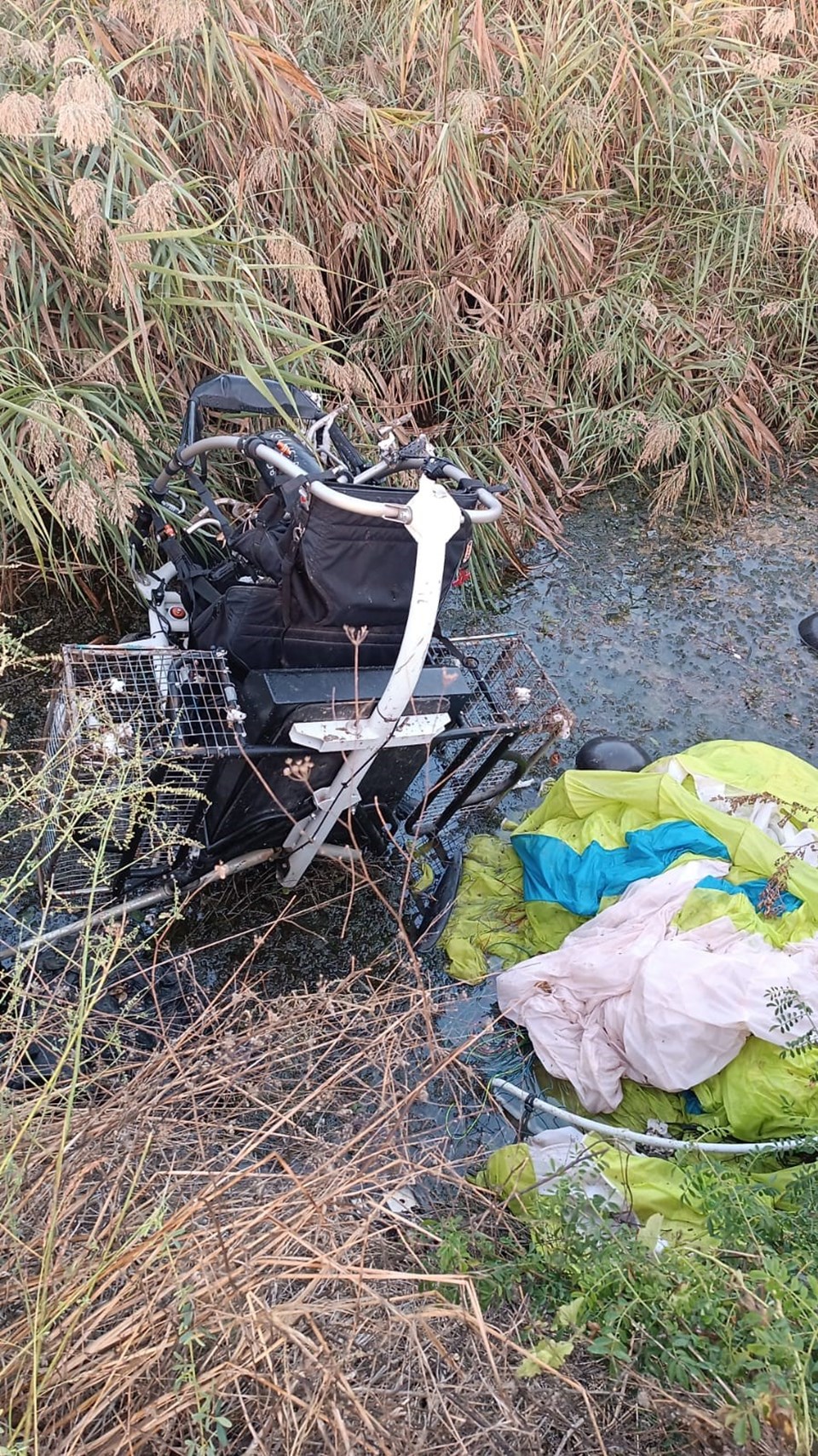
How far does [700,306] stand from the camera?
571 centimetres

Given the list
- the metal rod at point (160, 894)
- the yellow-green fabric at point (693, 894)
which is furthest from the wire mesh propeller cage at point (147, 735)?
the yellow-green fabric at point (693, 894)

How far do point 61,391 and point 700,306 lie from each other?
3.67m

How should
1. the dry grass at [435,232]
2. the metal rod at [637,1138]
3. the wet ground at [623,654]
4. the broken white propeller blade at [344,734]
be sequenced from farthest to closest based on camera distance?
the dry grass at [435,232], the wet ground at [623,654], the broken white propeller blade at [344,734], the metal rod at [637,1138]

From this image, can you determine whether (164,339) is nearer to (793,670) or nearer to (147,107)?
(147,107)

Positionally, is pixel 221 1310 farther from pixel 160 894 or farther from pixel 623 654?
pixel 623 654

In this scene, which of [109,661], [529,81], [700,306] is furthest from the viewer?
[700,306]

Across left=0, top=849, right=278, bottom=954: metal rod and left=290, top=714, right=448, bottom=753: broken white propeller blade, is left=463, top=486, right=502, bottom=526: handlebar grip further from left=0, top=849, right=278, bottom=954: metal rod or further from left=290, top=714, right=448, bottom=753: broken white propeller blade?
left=0, top=849, right=278, bottom=954: metal rod

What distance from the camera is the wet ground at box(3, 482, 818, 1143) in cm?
355

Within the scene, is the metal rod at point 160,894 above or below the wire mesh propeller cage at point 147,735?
below

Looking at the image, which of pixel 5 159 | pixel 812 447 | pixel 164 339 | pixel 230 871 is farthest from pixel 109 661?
pixel 812 447

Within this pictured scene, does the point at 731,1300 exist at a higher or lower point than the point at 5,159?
lower

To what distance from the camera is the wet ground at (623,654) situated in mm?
3547

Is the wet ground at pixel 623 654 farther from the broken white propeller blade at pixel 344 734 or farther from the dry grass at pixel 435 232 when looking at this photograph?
the broken white propeller blade at pixel 344 734

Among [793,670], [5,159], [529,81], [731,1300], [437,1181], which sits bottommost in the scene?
[437,1181]
